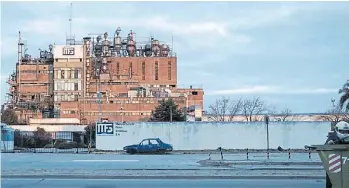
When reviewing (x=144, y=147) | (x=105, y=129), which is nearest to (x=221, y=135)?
(x=144, y=147)

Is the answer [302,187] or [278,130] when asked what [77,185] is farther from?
[278,130]

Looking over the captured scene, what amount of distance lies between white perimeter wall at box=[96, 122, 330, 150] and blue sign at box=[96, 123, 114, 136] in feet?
1.10

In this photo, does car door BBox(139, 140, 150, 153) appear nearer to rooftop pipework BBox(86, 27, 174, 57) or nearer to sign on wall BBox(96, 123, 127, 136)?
sign on wall BBox(96, 123, 127, 136)

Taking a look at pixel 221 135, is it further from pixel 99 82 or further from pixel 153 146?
pixel 99 82

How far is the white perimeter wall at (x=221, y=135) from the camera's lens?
57.3 m

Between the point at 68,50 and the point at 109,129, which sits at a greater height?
the point at 68,50

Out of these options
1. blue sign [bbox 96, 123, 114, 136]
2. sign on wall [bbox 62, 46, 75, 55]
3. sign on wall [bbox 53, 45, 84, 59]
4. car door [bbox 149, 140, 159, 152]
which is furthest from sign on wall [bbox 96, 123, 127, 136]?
sign on wall [bbox 62, 46, 75, 55]

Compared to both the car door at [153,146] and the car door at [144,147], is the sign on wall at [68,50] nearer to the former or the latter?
the car door at [153,146]

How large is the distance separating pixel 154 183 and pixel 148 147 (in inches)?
1273

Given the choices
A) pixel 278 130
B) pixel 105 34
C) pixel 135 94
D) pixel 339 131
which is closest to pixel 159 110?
pixel 278 130

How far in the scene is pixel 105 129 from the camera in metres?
57.6

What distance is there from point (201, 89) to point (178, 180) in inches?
4799

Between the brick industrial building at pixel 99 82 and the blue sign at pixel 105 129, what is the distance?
176ft

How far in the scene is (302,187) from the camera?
16719 mm
